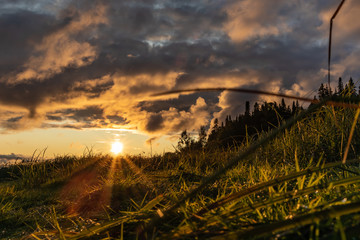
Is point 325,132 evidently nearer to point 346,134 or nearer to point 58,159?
point 346,134

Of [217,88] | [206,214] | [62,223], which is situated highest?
[217,88]

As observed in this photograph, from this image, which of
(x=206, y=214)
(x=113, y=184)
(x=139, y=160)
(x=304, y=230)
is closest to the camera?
(x=304, y=230)

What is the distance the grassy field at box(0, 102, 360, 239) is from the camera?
0.94m

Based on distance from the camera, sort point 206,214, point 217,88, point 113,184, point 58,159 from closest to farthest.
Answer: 1. point 217,88
2. point 206,214
3. point 113,184
4. point 58,159

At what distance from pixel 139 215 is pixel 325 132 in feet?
11.2

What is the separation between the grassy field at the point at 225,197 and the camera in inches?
36.8

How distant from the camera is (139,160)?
7.75m

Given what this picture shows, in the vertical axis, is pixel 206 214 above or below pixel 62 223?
above

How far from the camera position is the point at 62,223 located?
2.75 m

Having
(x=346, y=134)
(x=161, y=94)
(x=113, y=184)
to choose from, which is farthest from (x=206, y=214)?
(x=346, y=134)

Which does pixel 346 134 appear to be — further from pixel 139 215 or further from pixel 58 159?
pixel 58 159

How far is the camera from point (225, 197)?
4.16 feet

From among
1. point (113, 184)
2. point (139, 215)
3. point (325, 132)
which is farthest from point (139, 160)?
point (139, 215)

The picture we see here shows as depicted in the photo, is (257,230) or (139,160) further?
(139,160)
